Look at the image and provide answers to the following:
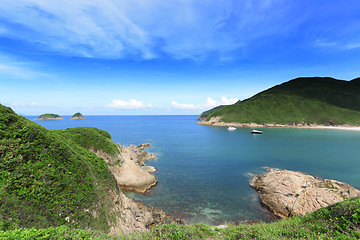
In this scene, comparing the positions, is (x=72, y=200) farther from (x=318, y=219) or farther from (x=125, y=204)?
(x=318, y=219)

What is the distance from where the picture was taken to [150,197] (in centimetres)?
2692

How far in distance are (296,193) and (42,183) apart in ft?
107

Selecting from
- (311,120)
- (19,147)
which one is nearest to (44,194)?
(19,147)

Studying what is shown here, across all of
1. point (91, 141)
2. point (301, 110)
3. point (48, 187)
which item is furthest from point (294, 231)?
point (301, 110)

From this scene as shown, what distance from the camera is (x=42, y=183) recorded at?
12078 mm

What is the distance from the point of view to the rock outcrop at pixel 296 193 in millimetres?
19750

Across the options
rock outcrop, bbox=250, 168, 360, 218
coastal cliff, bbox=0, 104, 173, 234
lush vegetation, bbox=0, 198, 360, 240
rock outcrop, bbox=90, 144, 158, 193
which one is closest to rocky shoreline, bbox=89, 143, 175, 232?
rock outcrop, bbox=90, 144, 158, 193

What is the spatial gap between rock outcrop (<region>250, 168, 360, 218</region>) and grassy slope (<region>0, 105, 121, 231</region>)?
77.3 feet

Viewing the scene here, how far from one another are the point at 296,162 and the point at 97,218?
52.6 m

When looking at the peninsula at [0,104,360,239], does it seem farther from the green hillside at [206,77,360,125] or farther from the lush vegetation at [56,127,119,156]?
the green hillside at [206,77,360,125]

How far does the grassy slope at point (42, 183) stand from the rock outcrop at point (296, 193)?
77.3 feet

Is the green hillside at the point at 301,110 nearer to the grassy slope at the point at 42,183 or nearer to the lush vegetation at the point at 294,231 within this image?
the lush vegetation at the point at 294,231

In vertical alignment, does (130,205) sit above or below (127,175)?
above

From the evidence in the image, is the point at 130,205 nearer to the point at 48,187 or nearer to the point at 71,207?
the point at 71,207
